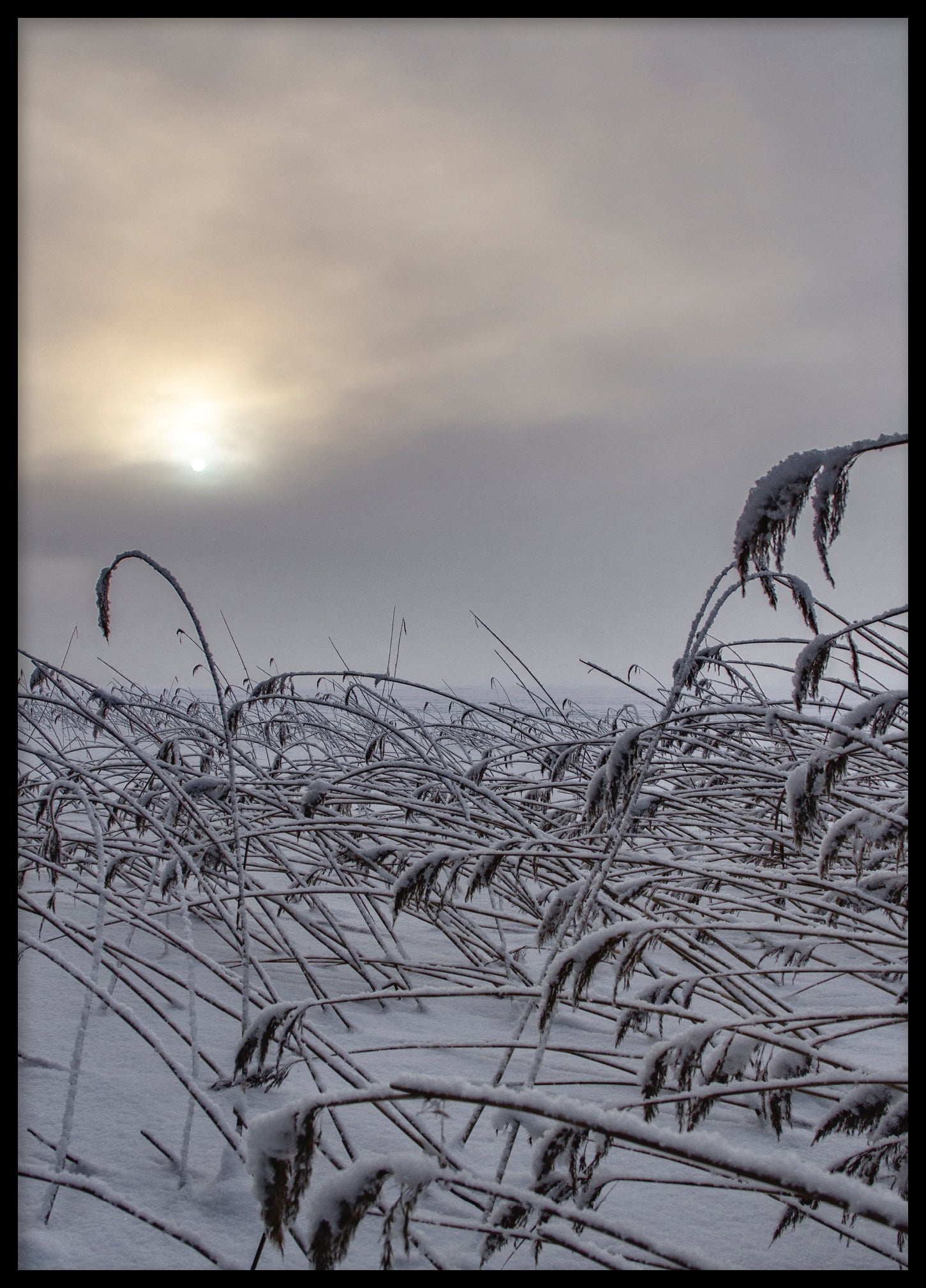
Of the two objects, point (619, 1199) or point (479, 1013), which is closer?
point (619, 1199)

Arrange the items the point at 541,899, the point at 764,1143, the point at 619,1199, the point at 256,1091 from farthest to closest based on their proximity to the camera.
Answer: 1. the point at 541,899
2. the point at 256,1091
3. the point at 764,1143
4. the point at 619,1199

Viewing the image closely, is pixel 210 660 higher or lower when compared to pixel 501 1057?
higher

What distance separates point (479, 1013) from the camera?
6.40 ft

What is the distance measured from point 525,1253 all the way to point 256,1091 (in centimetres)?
65

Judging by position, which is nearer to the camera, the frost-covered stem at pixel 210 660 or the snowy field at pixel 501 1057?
the snowy field at pixel 501 1057

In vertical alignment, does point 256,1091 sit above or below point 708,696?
below

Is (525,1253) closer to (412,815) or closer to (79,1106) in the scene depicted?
(79,1106)

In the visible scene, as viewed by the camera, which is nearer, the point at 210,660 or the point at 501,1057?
the point at 210,660

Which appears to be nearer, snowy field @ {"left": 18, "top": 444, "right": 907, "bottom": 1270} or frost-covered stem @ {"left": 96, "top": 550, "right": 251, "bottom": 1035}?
snowy field @ {"left": 18, "top": 444, "right": 907, "bottom": 1270}
